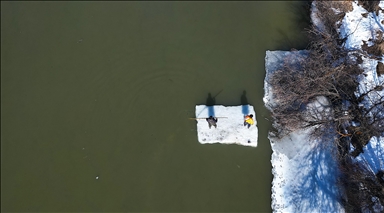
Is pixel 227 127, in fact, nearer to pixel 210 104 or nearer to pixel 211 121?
pixel 211 121

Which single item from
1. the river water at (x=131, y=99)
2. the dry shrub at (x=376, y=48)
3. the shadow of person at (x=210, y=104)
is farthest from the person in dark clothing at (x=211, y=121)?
the dry shrub at (x=376, y=48)

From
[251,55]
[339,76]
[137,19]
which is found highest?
[137,19]

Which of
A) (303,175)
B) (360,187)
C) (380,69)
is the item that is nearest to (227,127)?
(303,175)

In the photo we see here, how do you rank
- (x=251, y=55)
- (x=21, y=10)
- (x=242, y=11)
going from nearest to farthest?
(x=251, y=55) → (x=242, y=11) → (x=21, y=10)

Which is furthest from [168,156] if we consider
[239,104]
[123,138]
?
[239,104]

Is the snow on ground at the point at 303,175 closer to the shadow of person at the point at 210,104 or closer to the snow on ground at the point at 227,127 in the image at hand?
the snow on ground at the point at 227,127

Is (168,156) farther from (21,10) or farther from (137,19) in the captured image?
(21,10)
